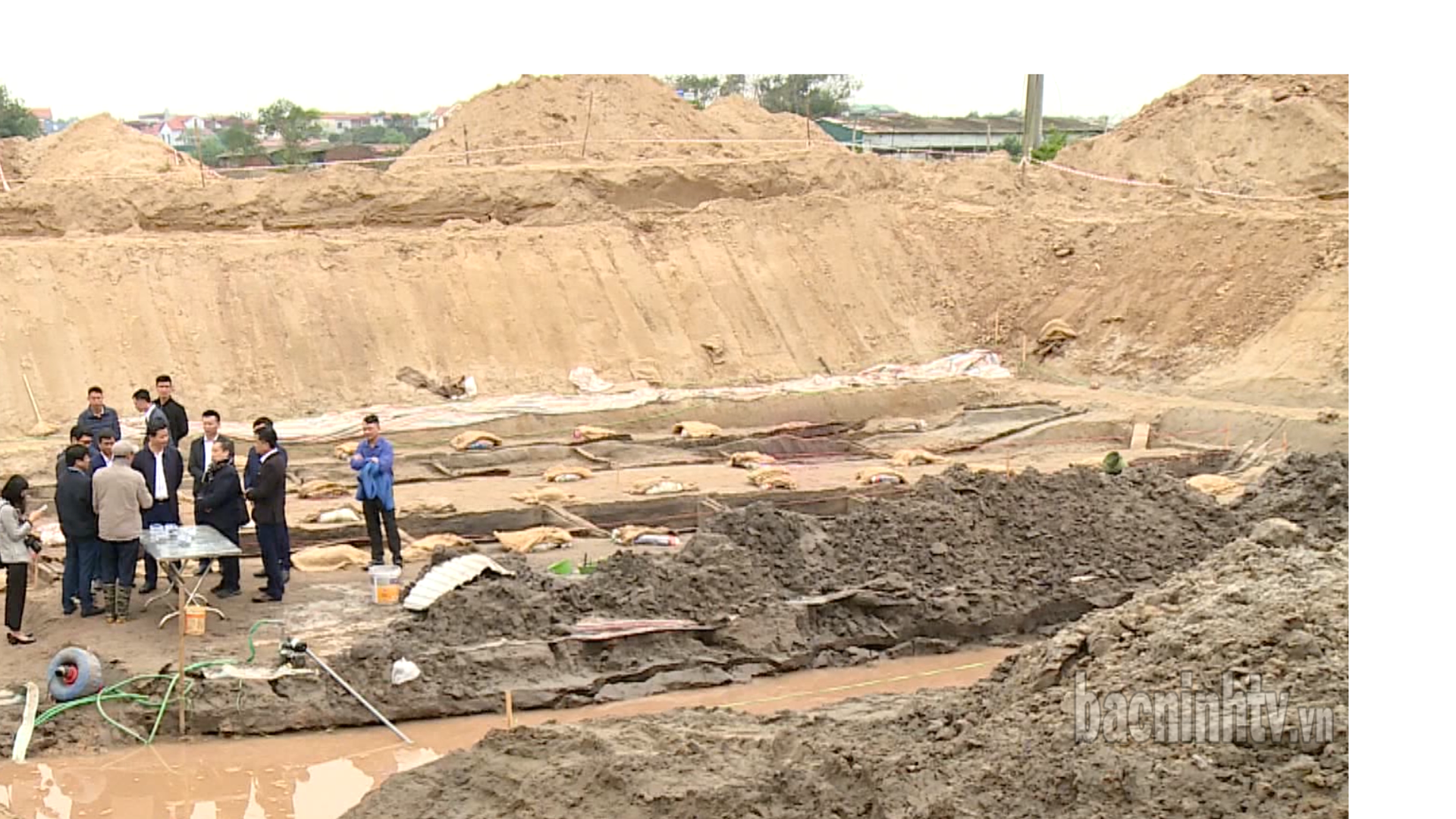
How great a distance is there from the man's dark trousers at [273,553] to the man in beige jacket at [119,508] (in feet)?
3.07

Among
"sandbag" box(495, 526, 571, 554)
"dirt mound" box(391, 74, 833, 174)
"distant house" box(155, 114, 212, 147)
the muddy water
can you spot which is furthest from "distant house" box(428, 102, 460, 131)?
the muddy water

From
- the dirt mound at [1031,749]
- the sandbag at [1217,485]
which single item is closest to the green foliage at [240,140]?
the sandbag at [1217,485]

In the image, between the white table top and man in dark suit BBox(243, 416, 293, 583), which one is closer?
the white table top

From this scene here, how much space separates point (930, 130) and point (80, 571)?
116 feet

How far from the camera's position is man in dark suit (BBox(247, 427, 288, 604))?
1010 centimetres

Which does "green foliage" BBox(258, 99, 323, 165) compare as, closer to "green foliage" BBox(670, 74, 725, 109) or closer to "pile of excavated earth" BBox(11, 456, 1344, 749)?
"green foliage" BBox(670, 74, 725, 109)

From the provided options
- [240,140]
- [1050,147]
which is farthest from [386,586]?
[240,140]

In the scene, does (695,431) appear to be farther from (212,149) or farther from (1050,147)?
(212,149)

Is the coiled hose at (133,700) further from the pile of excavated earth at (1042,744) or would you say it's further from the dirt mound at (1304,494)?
the dirt mound at (1304,494)

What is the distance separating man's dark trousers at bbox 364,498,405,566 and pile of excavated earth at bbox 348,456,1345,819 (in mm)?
3482

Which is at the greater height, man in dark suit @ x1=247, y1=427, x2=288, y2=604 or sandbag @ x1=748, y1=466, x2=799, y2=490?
man in dark suit @ x1=247, y1=427, x2=288, y2=604

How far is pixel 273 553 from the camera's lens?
1030cm
